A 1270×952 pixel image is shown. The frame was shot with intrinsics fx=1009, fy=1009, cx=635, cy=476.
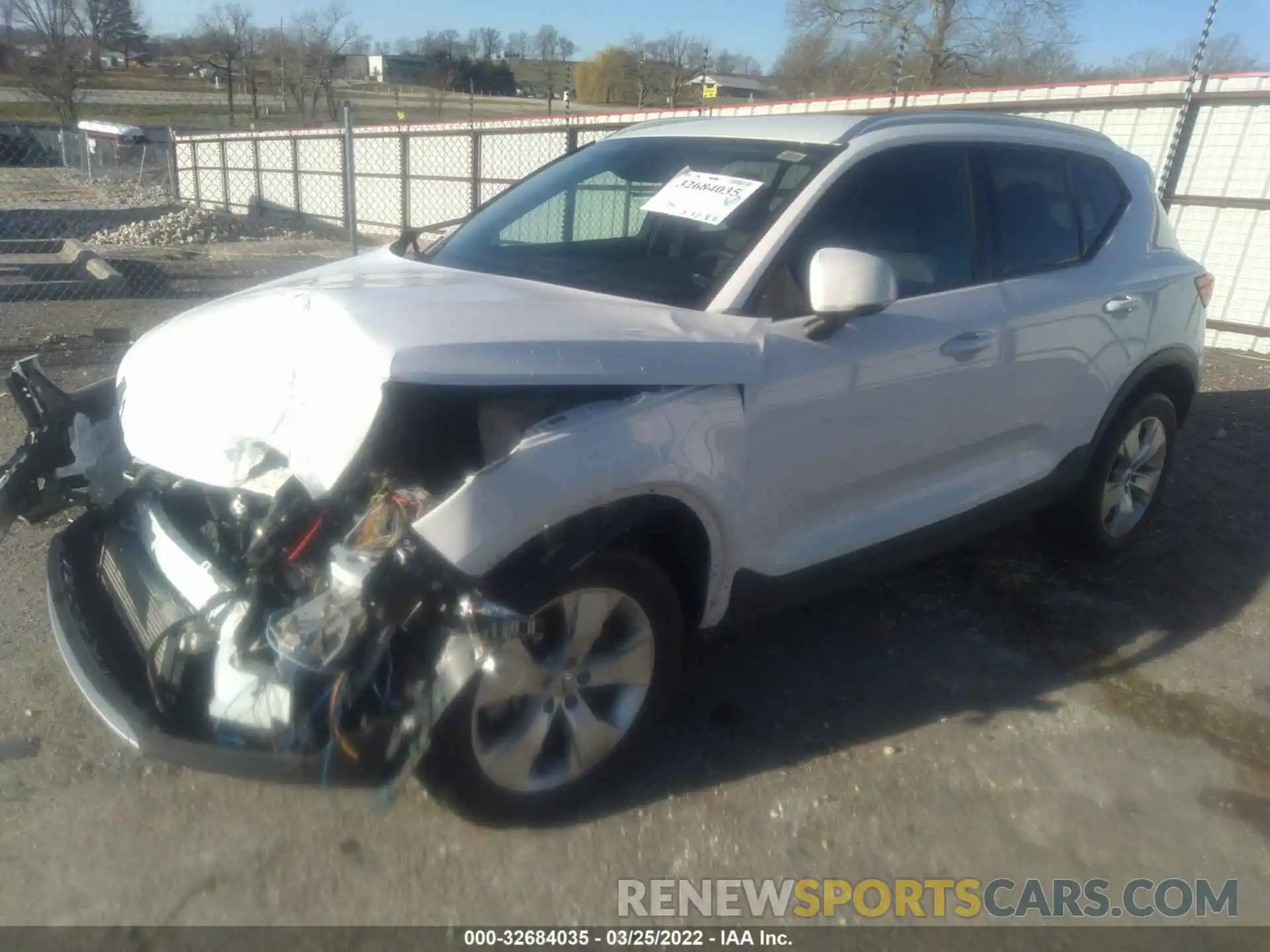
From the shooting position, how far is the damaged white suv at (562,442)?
7.68 feet

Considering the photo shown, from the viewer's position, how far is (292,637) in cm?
226

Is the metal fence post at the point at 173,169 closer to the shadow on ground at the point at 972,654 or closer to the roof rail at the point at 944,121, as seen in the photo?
the roof rail at the point at 944,121

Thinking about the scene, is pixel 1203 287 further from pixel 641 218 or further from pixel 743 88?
pixel 743 88

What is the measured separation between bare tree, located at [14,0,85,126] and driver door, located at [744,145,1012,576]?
39.9 m

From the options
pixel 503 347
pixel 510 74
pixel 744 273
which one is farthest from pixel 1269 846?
pixel 510 74

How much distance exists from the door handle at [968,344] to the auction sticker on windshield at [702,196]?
84 cm

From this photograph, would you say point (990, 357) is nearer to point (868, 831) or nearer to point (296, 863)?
point (868, 831)

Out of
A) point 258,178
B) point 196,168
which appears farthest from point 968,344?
point 196,168

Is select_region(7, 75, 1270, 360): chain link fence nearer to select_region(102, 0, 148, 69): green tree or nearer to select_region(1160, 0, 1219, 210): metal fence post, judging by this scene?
select_region(1160, 0, 1219, 210): metal fence post

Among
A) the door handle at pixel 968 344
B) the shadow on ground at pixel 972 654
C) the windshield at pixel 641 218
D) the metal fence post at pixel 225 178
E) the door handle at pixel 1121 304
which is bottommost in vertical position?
the metal fence post at pixel 225 178

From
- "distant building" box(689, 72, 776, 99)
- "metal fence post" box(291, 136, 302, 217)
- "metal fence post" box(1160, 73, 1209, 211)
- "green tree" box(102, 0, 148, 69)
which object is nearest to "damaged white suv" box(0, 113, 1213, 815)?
"metal fence post" box(1160, 73, 1209, 211)

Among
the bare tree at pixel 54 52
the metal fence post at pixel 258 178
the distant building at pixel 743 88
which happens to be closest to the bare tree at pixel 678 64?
the distant building at pixel 743 88

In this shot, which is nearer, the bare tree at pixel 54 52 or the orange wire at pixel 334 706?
the orange wire at pixel 334 706

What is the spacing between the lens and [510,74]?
4353cm
